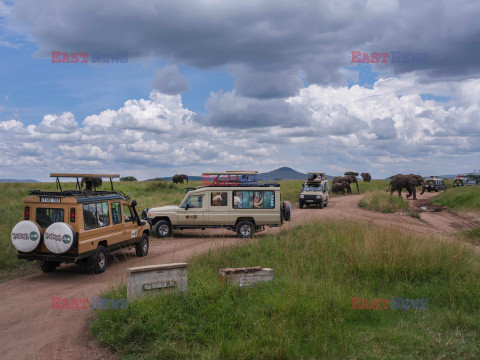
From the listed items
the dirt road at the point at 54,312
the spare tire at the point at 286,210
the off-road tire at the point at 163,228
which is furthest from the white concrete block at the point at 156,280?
the off-road tire at the point at 163,228

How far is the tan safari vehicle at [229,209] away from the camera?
17094mm

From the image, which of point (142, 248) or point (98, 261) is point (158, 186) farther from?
point (98, 261)

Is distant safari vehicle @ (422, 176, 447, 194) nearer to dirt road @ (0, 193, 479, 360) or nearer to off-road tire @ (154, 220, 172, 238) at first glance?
off-road tire @ (154, 220, 172, 238)

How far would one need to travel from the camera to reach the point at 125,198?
13578 millimetres

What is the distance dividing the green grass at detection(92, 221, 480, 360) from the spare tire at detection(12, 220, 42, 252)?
345 centimetres

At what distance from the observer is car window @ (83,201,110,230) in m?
Result: 10.9

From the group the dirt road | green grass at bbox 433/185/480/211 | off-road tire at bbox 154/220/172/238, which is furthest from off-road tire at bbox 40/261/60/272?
green grass at bbox 433/185/480/211

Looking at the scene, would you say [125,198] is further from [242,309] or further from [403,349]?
[403,349]

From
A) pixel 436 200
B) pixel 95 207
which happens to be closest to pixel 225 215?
pixel 95 207

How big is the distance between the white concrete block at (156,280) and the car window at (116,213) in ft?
17.1

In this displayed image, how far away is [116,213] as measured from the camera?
12602 millimetres

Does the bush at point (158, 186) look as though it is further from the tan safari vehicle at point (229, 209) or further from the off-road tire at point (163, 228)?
the tan safari vehicle at point (229, 209)

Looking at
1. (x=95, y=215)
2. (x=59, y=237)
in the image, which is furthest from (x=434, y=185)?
(x=59, y=237)

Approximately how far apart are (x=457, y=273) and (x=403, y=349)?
162 inches
